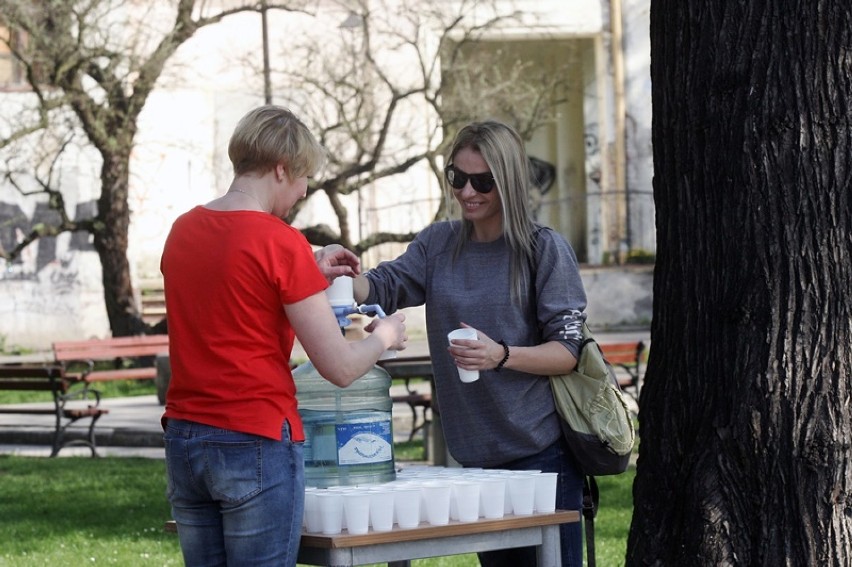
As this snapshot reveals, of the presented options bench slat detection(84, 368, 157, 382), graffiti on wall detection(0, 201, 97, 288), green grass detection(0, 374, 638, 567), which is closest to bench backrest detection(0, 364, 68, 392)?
green grass detection(0, 374, 638, 567)

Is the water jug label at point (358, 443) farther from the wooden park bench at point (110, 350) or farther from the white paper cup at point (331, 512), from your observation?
the wooden park bench at point (110, 350)

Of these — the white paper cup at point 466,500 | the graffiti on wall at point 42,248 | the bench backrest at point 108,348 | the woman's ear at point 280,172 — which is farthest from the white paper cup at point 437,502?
the graffiti on wall at point 42,248

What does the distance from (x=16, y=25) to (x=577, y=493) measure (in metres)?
17.4

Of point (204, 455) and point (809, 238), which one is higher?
point (809, 238)

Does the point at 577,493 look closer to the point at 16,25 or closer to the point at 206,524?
the point at 206,524

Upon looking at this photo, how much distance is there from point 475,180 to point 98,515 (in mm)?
6039

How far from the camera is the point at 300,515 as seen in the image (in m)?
3.70

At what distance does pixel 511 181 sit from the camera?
4.42 m

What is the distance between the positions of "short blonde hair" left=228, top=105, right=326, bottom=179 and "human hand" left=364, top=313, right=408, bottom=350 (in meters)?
0.45

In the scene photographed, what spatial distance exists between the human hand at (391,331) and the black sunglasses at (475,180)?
64 cm

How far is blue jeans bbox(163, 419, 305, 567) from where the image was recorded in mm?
3621

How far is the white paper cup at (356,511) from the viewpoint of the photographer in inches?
147

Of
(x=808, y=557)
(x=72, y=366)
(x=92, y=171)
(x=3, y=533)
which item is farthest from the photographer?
(x=92, y=171)

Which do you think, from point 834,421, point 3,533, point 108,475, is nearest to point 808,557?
point 834,421
